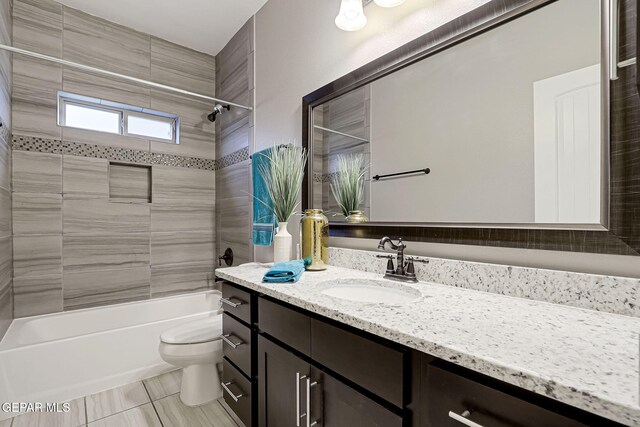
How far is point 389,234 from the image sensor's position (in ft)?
4.66

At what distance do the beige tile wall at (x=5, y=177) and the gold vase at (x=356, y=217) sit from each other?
2146 mm

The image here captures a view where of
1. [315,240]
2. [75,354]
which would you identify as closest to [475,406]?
[315,240]

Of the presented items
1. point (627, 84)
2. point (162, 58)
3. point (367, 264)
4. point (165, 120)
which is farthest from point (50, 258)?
point (627, 84)

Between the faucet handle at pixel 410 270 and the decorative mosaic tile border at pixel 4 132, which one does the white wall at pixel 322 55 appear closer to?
the faucet handle at pixel 410 270

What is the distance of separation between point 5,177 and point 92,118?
827 mm

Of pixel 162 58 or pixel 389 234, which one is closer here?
pixel 389 234

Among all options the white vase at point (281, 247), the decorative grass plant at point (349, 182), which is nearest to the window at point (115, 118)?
the white vase at point (281, 247)

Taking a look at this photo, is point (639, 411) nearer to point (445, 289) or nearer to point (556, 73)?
point (445, 289)

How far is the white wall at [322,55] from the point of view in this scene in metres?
1.04

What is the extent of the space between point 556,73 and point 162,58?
9.93ft

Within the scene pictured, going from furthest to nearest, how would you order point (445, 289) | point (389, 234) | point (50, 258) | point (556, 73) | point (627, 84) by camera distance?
point (50, 258)
point (389, 234)
point (445, 289)
point (556, 73)
point (627, 84)

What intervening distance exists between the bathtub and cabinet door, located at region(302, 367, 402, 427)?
1.62 meters
